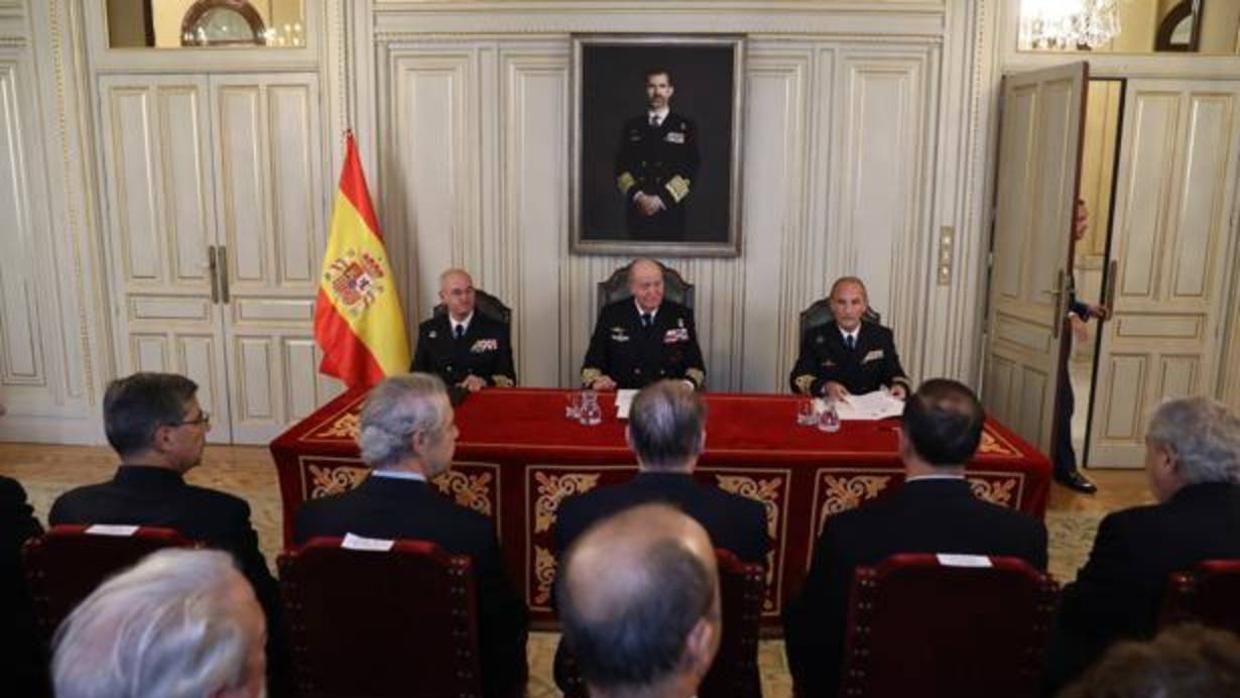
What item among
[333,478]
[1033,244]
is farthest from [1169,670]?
[1033,244]

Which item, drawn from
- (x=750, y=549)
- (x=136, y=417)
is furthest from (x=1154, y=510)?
(x=136, y=417)

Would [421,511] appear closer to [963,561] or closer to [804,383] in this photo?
[963,561]

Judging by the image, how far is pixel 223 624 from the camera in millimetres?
1045

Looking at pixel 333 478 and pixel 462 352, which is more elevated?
pixel 462 352

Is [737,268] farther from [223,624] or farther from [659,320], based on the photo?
[223,624]

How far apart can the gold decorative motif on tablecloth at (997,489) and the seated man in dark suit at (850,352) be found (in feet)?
3.50

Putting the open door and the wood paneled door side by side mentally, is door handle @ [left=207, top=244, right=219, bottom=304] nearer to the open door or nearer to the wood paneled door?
the wood paneled door

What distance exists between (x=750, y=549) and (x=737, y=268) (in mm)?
3289

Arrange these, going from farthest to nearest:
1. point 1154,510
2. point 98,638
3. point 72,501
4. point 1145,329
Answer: point 1145,329 → point 72,501 → point 1154,510 → point 98,638

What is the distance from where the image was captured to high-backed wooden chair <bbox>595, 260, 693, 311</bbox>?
15.3ft

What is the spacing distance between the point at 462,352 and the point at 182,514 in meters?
2.17

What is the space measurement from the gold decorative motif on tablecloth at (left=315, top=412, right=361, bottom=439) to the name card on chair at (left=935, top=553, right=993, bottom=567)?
80.5 inches

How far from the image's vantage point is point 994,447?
309 centimetres

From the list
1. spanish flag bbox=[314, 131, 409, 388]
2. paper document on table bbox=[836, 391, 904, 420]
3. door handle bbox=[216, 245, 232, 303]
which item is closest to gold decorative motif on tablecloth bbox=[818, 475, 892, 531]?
paper document on table bbox=[836, 391, 904, 420]
